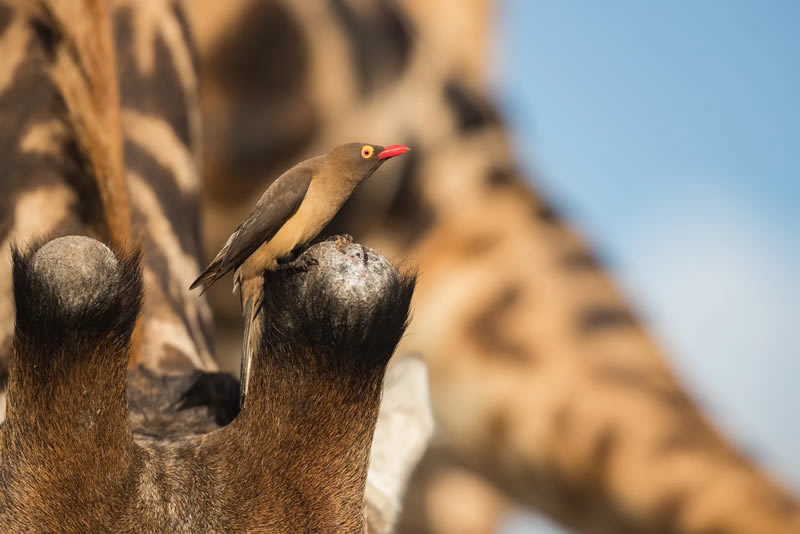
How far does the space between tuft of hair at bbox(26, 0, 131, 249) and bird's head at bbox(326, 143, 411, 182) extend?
478mm

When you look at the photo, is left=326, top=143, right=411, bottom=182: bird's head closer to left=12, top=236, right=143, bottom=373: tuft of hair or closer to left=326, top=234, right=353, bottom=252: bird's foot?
left=326, top=234, right=353, bottom=252: bird's foot

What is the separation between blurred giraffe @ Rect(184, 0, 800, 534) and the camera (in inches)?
94.7

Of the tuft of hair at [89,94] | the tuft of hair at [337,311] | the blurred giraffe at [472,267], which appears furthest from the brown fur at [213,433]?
the blurred giraffe at [472,267]

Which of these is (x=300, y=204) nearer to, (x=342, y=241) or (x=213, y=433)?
(x=342, y=241)

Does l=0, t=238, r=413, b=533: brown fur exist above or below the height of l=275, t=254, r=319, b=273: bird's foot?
below

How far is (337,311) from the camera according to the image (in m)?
1.04

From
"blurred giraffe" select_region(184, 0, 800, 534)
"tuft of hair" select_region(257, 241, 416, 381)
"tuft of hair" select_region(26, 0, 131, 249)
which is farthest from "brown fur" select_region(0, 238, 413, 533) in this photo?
"blurred giraffe" select_region(184, 0, 800, 534)

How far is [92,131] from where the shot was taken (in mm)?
1508

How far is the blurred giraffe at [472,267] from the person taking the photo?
2404 millimetres

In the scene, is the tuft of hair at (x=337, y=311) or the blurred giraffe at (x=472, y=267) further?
the blurred giraffe at (x=472, y=267)

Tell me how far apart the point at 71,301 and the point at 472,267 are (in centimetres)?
176

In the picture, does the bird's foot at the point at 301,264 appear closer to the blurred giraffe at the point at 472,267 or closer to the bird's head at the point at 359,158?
the bird's head at the point at 359,158

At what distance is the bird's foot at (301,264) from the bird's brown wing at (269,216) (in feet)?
0.09

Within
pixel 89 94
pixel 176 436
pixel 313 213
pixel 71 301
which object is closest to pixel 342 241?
pixel 313 213
